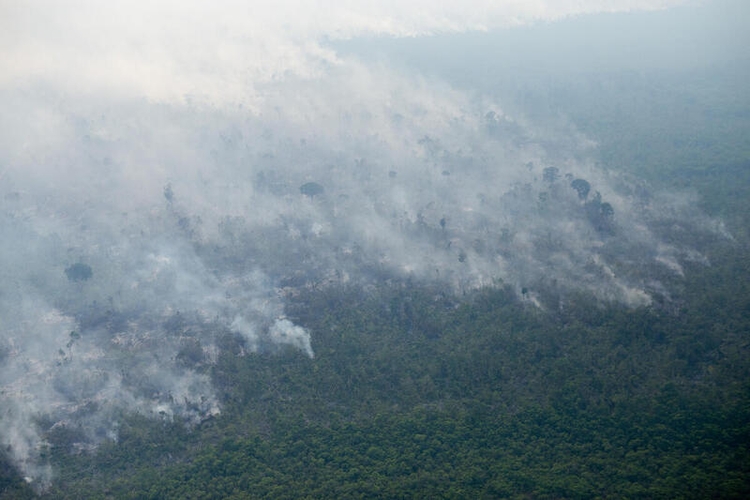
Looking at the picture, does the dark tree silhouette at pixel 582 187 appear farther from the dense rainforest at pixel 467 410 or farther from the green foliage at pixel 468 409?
the dense rainforest at pixel 467 410

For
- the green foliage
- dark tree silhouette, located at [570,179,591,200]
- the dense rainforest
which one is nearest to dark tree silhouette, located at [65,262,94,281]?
the dense rainforest

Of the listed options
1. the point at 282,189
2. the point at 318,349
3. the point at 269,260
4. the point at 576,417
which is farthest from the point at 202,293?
the point at 576,417

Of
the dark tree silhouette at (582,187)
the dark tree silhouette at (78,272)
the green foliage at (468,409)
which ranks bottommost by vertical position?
the dark tree silhouette at (78,272)

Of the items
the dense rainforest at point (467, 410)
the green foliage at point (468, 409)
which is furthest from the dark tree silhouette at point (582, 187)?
the dense rainforest at point (467, 410)

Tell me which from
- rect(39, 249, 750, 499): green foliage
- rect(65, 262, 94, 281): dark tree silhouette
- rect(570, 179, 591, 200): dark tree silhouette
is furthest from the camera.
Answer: rect(570, 179, 591, 200): dark tree silhouette

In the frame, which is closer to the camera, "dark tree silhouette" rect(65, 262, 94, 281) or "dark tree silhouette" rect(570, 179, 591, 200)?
"dark tree silhouette" rect(65, 262, 94, 281)

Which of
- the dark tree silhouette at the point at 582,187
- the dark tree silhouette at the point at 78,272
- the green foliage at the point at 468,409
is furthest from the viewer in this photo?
the dark tree silhouette at the point at 582,187

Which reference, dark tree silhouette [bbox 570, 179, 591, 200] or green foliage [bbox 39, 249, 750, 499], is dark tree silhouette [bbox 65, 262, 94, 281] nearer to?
green foliage [bbox 39, 249, 750, 499]

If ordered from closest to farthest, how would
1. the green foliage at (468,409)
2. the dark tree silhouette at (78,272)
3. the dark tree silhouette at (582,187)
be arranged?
the green foliage at (468,409) < the dark tree silhouette at (78,272) < the dark tree silhouette at (582,187)

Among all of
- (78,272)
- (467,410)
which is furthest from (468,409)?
(78,272)

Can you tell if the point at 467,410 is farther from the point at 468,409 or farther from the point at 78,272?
the point at 78,272

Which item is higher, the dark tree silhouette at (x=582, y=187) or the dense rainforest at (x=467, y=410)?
the dark tree silhouette at (x=582, y=187)
